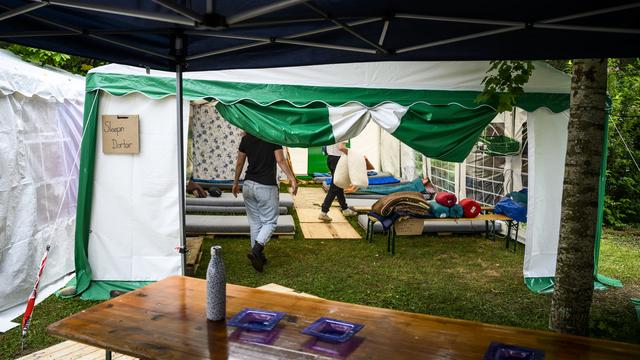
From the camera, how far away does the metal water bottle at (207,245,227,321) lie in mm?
1972

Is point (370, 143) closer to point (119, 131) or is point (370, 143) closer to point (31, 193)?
point (119, 131)

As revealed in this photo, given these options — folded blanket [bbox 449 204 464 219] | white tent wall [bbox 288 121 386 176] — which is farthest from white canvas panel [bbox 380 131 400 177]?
Answer: folded blanket [bbox 449 204 464 219]

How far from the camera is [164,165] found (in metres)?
4.88

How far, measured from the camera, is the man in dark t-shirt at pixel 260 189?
5.43 meters

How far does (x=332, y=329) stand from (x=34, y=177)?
155 inches

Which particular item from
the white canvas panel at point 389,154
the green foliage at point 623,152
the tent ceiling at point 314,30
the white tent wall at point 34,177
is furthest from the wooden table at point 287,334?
the white canvas panel at point 389,154

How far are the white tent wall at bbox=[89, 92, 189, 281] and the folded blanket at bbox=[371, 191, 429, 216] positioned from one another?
280 centimetres

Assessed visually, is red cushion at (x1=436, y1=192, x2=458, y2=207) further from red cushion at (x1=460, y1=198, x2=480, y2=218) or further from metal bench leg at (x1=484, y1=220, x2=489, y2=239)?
metal bench leg at (x1=484, y1=220, x2=489, y2=239)

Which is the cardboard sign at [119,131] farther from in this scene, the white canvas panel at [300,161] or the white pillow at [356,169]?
the white canvas panel at [300,161]

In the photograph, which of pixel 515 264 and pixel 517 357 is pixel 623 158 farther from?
pixel 517 357

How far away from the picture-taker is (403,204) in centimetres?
646

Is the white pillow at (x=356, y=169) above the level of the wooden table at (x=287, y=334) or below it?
above

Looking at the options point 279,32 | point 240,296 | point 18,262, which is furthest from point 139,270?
point 279,32

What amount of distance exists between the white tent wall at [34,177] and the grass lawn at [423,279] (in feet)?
1.31
